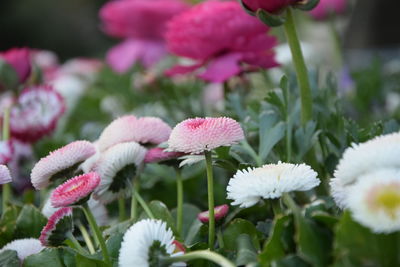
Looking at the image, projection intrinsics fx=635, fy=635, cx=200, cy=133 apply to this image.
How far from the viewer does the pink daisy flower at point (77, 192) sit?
49 centimetres

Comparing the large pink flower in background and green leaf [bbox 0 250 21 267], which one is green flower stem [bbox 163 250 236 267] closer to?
green leaf [bbox 0 250 21 267]

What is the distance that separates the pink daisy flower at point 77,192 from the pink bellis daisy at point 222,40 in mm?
314

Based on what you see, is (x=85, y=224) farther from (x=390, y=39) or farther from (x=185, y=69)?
(x=390, y=39)

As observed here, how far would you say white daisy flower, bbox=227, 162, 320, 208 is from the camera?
0.44 m

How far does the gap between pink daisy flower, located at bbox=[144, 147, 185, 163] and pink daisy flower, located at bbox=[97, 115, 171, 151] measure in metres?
0.03

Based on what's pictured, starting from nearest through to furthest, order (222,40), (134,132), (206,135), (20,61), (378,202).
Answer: (378,202) < (206,135) < (134,132) < (222,40) < (20,61)

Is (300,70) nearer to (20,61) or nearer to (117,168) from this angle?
(117,168)

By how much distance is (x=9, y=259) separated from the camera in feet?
1.76

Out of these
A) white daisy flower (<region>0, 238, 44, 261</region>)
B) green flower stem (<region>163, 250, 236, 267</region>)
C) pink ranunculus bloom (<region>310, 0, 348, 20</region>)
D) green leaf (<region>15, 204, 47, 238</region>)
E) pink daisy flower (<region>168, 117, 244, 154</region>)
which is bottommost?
pink ranunculus bloom (<region>310, 0, 348, 20</region>)

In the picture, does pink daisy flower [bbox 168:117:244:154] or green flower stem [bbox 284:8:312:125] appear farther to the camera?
green flower stem [bbox 284:8:312:125]

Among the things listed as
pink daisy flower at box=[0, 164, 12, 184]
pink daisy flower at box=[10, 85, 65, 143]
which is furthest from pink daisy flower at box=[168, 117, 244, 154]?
pink daisy flower at box=[10, 85, 65, 143]

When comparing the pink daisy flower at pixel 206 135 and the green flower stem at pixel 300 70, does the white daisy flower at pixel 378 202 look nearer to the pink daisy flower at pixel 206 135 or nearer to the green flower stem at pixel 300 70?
the pink daisy flower at pixel 206 135

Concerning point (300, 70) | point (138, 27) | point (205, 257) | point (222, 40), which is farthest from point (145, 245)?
point (138, 27)

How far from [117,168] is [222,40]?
293mm
